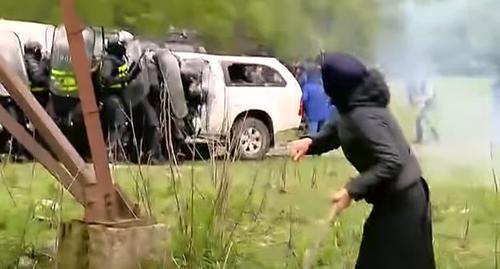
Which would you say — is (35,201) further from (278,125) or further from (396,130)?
(278,125)

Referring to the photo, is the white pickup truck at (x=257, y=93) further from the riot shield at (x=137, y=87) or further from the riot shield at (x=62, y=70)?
the riot shield at (x=62, y=70)

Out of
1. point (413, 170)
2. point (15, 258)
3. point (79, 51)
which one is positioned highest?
point (79, 51)

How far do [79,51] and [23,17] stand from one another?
1.01 m

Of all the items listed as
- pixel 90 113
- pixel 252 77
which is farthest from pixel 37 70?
pixel 90 113

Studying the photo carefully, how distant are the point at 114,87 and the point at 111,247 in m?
4.38

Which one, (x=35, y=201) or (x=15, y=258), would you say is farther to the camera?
(x=35, y=201)

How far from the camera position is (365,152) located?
457cm

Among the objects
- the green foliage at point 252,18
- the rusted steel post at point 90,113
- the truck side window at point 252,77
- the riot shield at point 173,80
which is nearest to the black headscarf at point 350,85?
the green foliage at point 252,18

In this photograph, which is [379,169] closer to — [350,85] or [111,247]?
A: [350,85]

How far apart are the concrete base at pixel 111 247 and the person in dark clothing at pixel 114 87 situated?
173 centimetres

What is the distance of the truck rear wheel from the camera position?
24.1 feet

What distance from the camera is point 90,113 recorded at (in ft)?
19.8

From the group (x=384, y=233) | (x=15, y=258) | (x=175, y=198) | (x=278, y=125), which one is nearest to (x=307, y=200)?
(x=175, y=198)

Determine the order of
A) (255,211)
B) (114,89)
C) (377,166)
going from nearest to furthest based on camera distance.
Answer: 1. (377,166)
2. (255,211)
3. (114,89)
